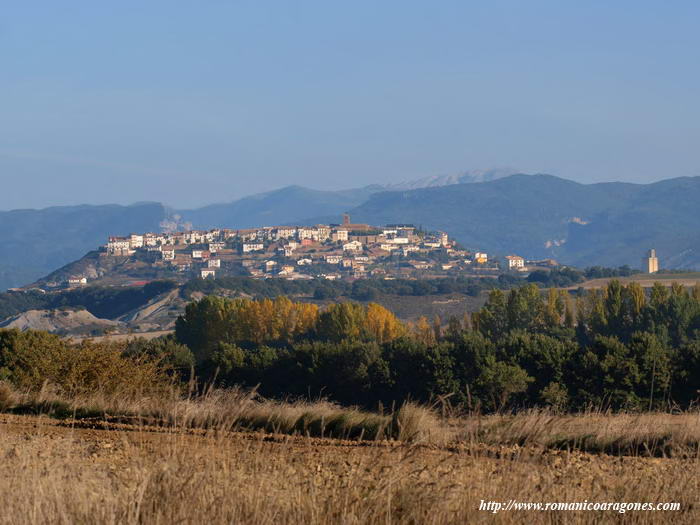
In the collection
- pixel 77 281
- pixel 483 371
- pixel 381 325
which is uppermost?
pixel 483 371

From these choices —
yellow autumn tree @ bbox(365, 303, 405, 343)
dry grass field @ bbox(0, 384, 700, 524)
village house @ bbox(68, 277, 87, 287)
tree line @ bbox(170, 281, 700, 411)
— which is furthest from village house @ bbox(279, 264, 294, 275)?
dry grass field @ bbox(0, 384, 700, 524)

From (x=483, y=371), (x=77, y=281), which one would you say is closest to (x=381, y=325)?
(x=483, y=371)

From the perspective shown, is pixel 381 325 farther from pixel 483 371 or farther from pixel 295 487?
pixel 295 487

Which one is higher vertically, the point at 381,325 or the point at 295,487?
the point at 295,487

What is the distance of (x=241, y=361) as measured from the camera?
38562 mm

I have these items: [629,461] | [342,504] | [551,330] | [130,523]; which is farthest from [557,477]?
[551,330]

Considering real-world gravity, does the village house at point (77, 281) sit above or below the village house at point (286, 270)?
below

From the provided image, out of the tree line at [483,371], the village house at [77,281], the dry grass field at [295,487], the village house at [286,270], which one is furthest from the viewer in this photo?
the village house at [286,270]

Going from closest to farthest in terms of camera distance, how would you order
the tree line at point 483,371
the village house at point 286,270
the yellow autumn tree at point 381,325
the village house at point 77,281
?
the tree line at point 483,371 → the yellow autumn tree at point 381,325 → the village house at point 77,281 → the village house at point 286,270

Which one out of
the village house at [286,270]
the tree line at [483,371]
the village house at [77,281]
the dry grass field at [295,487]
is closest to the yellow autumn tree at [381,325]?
the tree line at [483,371]

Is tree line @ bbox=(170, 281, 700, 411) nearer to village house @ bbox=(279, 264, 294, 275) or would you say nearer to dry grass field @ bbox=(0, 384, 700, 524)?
dry grass field @ bbox=(0, 384, 700, 524)

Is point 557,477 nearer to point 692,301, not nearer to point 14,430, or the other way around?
point 14,430

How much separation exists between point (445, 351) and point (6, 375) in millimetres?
18153

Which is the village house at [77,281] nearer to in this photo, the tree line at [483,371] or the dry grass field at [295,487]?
the tree line at [483,371]
